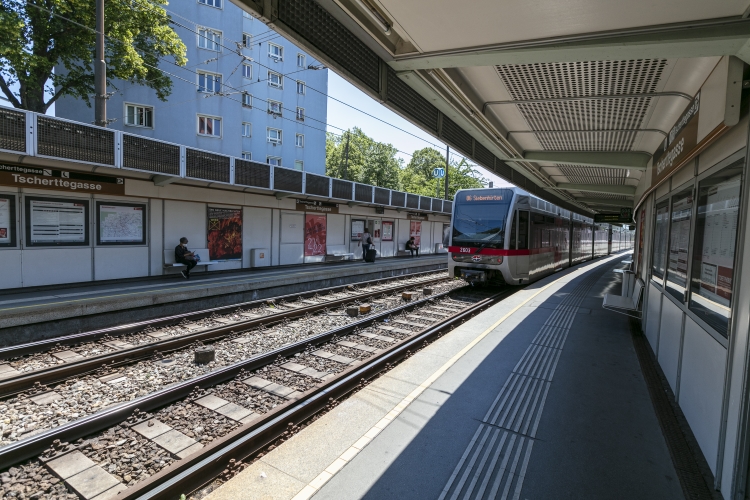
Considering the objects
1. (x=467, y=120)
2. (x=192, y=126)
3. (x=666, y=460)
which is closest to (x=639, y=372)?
(x=666, y=460)

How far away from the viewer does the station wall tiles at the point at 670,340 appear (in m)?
4.38

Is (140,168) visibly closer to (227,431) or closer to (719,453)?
(227,431)

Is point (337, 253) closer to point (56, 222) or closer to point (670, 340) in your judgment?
point (56, 222)

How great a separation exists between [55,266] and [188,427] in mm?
8817

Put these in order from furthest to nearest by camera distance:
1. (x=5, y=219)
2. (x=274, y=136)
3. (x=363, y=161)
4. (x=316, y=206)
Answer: (x=363, y=161)
(x=274, y=136)
(x=316, y=206)
(x=5, y=219)

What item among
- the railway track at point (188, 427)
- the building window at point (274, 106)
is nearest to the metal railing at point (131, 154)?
the railway track at point (188, 427)

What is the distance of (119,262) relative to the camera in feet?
37.6

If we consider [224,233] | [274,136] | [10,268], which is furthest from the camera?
[274,136]

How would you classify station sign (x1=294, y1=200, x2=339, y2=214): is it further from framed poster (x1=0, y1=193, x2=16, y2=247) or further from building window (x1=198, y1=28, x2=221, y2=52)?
building window (x1=198, y1=28, x2=221, y2=52)

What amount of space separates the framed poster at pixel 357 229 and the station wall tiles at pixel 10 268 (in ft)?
44.5

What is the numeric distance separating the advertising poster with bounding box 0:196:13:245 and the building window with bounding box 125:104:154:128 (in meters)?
15.0

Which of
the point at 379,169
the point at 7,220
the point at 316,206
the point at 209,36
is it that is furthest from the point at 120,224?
the point at 379,169

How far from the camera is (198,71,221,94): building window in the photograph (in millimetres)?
25770

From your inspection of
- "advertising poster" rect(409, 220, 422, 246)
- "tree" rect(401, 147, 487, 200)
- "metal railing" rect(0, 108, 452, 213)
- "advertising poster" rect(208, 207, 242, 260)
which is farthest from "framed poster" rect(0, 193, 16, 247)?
"tree" rect(401, 147, 487, 200)
